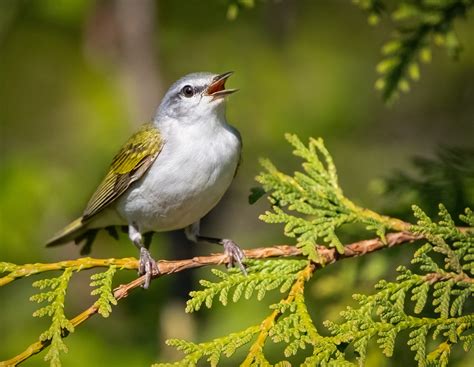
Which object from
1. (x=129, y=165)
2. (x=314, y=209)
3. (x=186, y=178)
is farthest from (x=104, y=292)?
(x=129, y=165)

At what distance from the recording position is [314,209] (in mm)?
3242

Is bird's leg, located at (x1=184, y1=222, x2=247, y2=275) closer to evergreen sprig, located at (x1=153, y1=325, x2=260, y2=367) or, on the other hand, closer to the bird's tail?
evergreen sprig, located at (x1=153, y1=325, x2=260, y2=367)

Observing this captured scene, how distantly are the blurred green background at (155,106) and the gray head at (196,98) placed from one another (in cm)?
155

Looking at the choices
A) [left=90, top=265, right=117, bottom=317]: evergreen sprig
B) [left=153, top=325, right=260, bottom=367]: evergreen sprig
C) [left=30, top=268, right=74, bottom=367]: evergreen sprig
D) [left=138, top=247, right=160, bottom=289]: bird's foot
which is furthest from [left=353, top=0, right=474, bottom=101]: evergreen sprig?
[left=30, top=268, right=74, bottom=367]: evergreen sprig

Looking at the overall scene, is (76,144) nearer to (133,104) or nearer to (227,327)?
(133,104)

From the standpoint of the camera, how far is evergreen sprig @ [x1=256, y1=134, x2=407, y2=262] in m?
3.07

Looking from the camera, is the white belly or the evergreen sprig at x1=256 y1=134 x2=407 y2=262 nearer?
the evergreen sprig at x1=256 y1=134 x2=407 y2=262

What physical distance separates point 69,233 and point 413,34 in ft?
8.45

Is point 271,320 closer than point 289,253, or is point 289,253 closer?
point 271,320

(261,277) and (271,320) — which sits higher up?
(261,277)

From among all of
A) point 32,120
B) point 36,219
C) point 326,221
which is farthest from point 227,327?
point 32,120

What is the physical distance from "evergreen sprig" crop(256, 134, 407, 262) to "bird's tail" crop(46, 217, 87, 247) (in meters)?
1.84

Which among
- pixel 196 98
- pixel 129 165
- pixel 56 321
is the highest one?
Result: pixel 196 98

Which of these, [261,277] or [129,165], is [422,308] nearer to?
[261,277]
